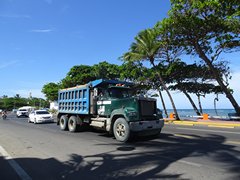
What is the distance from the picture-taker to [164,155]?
528cm

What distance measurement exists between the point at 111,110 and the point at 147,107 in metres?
1.75

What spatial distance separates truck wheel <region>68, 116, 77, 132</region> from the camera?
10.7 metres

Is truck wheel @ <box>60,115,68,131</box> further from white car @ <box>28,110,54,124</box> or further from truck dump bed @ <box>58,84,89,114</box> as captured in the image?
white car @ <box>28,110,54,124</box>

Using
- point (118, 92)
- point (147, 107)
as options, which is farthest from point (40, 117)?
point (147, 107)

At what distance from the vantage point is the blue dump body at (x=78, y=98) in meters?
9.30

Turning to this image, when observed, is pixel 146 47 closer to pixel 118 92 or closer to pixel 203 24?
pixel 203 24

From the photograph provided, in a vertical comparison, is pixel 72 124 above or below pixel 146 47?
below

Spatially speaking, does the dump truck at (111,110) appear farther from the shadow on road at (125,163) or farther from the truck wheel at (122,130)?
the shadow on road at (125,163)

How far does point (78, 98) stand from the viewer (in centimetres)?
1048

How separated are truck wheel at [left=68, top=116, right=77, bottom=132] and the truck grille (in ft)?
16.2

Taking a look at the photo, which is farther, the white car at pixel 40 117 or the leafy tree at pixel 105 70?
the leafy tree at pixel 105 70

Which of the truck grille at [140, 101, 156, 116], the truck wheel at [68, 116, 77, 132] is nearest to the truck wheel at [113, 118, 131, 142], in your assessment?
the truck grille at [140, 101, 156, 116]

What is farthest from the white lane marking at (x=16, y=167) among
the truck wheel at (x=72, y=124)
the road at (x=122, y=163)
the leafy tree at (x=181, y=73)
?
the leafy tree at (x=181, y=73)

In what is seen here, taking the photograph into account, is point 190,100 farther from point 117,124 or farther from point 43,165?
point 43,165
